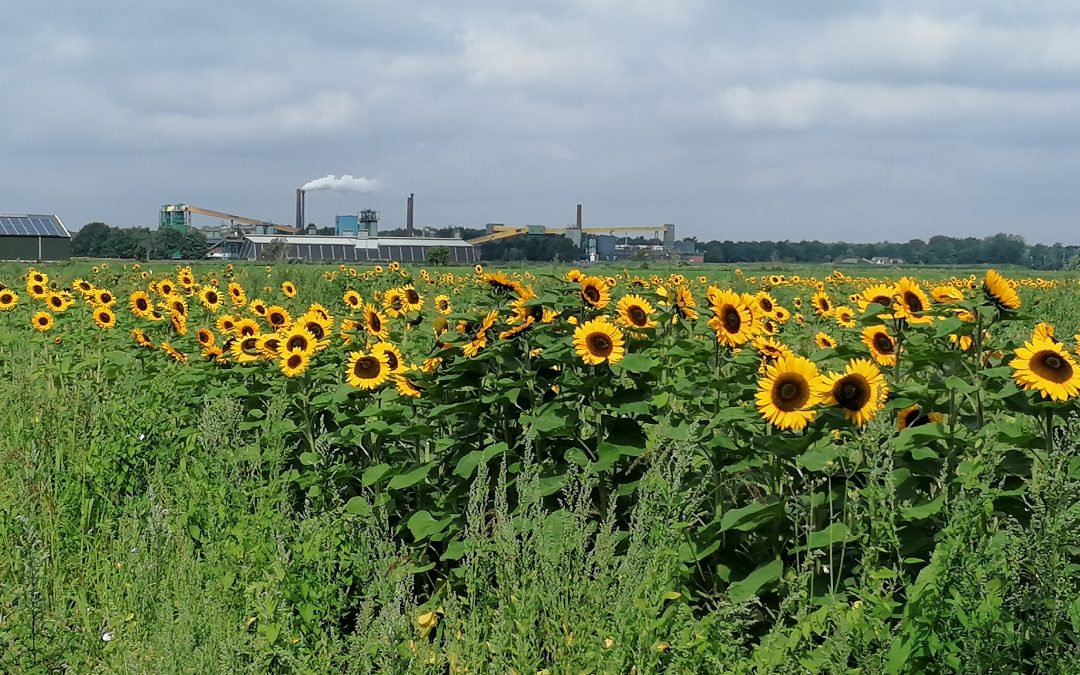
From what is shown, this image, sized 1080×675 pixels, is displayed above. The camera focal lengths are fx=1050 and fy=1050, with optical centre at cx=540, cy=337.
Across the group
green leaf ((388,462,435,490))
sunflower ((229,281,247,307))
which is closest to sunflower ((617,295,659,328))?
green leaf ((388,462,435,490))

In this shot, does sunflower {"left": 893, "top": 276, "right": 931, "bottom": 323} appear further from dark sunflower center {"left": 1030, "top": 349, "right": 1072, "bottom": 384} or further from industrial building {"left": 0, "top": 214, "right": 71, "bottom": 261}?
industrial building {"left": 0, "top": 214, "right": 71, "bottom": 261}

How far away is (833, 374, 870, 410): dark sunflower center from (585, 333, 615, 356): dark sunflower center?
0.89 m

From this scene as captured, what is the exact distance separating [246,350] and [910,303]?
11.1 feet

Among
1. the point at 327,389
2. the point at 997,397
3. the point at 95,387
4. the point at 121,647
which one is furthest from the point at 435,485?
the point at 95,387

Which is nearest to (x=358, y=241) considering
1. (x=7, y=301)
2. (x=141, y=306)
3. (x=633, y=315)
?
(x=7, y=301)

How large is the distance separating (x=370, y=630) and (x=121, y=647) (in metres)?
0.90

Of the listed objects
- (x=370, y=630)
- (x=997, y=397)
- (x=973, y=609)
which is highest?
(x=997, y=397)

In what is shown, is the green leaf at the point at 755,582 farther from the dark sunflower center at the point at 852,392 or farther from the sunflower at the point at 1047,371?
the sunflower at the point at 1047,371

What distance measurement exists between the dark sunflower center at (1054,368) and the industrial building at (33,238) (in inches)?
2130

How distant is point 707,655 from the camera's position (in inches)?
113

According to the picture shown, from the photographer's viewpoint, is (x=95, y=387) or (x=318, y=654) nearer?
(x=318, y=654)

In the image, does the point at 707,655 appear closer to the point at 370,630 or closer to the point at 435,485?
the point at 370,630

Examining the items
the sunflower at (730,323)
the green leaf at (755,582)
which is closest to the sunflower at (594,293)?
the sunflower at (730,323)

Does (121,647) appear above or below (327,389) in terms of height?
below
